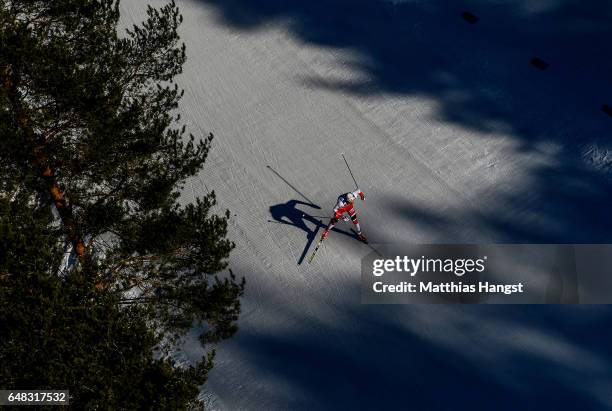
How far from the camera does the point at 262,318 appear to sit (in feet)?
50.6

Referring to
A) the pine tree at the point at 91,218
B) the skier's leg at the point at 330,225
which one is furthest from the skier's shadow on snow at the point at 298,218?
the pine tree at the point at 91,218

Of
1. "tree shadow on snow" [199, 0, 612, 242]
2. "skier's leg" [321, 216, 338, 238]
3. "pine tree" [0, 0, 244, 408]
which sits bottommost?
"pine tree" [0, 0, 244, 408]

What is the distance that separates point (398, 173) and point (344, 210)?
9.25ft

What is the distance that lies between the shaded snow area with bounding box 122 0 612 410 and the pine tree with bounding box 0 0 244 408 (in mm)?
3551

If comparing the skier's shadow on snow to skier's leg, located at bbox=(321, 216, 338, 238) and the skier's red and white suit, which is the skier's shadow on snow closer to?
skier's leg, located at bbox=(321, 216, 338, 238)

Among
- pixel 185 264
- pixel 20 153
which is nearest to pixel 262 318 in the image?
pixel 185 264

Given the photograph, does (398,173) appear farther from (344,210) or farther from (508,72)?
(508,72)

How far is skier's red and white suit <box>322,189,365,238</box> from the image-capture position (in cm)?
1530

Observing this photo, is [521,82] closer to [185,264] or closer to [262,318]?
[262,318]

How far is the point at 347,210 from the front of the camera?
15.6m

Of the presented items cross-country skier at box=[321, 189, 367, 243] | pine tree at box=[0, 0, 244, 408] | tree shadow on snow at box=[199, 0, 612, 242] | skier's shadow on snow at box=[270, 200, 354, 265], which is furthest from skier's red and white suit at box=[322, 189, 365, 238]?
pine tree at box=[0, 0, 244, 408]

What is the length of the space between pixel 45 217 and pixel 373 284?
785 cm

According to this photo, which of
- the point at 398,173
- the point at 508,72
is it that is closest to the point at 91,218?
the point at 398,173

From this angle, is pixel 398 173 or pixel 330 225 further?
pixel 398 173
